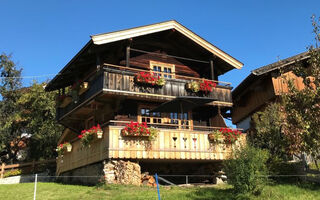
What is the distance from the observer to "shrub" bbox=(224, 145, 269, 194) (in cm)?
1275

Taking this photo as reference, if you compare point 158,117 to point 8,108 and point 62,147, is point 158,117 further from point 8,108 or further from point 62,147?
point 8,108

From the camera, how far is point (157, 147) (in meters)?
16.9

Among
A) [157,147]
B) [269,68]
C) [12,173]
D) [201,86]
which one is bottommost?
[12,173]

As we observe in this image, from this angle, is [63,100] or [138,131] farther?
[63,100]

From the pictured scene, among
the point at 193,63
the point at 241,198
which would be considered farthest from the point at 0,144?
the point at 241,198

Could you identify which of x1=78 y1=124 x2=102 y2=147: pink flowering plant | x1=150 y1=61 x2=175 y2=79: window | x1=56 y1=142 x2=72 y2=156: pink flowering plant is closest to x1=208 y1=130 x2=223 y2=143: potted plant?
x1=150 y1=61 x2=175 y2=79: window

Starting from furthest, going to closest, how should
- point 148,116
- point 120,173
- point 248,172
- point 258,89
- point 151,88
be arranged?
1. point 258,89
2. point 148,116
3. point 151,88
4. point 120,173
5. point 248,172

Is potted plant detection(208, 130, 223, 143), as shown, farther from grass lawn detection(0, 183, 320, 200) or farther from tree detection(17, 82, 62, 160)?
tree detection(17, 82, 62, 160)

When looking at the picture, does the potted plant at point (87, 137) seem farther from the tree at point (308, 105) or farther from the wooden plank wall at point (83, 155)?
the tree at point (308, 105)

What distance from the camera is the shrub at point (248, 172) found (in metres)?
12.8

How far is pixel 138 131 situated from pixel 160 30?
6.79 meters

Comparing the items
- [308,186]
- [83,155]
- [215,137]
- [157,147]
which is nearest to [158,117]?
[157,147]

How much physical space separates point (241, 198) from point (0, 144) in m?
23.9

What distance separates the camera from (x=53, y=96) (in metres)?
31.1
